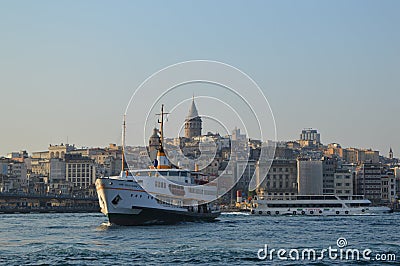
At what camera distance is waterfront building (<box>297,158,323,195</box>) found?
157m

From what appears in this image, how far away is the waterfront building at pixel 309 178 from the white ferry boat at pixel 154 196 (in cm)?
8270

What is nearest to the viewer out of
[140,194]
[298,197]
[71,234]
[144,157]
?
[71,234]

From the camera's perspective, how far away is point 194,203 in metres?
74.0

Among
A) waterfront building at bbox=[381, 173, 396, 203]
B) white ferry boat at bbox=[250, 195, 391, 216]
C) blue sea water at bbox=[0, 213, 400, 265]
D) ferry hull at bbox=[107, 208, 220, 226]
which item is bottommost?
blue sea water at bbox=[0, 213, 400, 265]

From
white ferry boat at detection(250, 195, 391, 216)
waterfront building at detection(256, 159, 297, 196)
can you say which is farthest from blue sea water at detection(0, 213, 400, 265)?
waterfront building at detection(256, 159, 297, 196)

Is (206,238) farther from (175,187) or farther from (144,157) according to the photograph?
(144,157)

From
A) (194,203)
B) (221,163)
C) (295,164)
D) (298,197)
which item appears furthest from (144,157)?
(194,203)

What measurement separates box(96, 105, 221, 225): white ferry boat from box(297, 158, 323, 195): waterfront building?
271 feet

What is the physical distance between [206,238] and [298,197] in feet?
258

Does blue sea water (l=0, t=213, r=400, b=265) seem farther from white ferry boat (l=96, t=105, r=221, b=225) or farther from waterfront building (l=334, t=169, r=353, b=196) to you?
waterfront building (l=334, t=169, r=353, b=196)

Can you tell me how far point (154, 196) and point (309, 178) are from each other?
96.4 metres

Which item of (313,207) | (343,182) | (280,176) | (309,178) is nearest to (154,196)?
(313,207)

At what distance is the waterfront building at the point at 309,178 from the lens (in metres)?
157

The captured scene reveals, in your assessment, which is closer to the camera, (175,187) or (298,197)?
(175,187)
